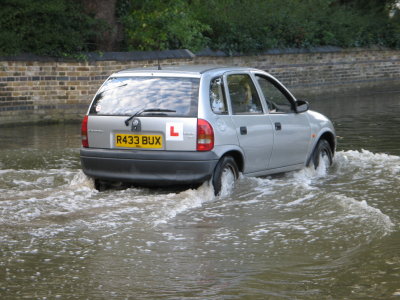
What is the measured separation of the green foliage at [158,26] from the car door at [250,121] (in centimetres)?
1318

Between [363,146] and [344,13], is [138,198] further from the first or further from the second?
[344,13]

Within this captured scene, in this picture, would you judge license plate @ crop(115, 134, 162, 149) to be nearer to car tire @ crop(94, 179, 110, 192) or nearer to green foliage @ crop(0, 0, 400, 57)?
car tire @ crop(94, 179, 110, 192)

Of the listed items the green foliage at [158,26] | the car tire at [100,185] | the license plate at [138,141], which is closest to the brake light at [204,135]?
the license plate at [138,141]

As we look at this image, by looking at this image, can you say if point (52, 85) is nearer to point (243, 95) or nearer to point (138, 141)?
point (243, 95)

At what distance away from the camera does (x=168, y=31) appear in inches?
981

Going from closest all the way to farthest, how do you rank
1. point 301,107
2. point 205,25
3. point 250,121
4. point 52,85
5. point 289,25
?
point 250,121 < point 301,107 < point 52,85 < point 205,25 < point 289,25

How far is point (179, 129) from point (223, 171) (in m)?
0.75

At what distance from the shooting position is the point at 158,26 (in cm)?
2512

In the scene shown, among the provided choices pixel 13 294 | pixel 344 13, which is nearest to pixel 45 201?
pixel 13 294

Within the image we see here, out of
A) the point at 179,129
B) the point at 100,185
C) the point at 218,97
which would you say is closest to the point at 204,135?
the point at 179,129

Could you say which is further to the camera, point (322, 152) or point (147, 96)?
point (322, 152)

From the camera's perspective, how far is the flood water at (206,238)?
645 cm

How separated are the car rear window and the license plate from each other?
266 millimetres

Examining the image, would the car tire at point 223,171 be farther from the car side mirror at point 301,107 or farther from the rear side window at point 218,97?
the car side mirror at point 301,107
